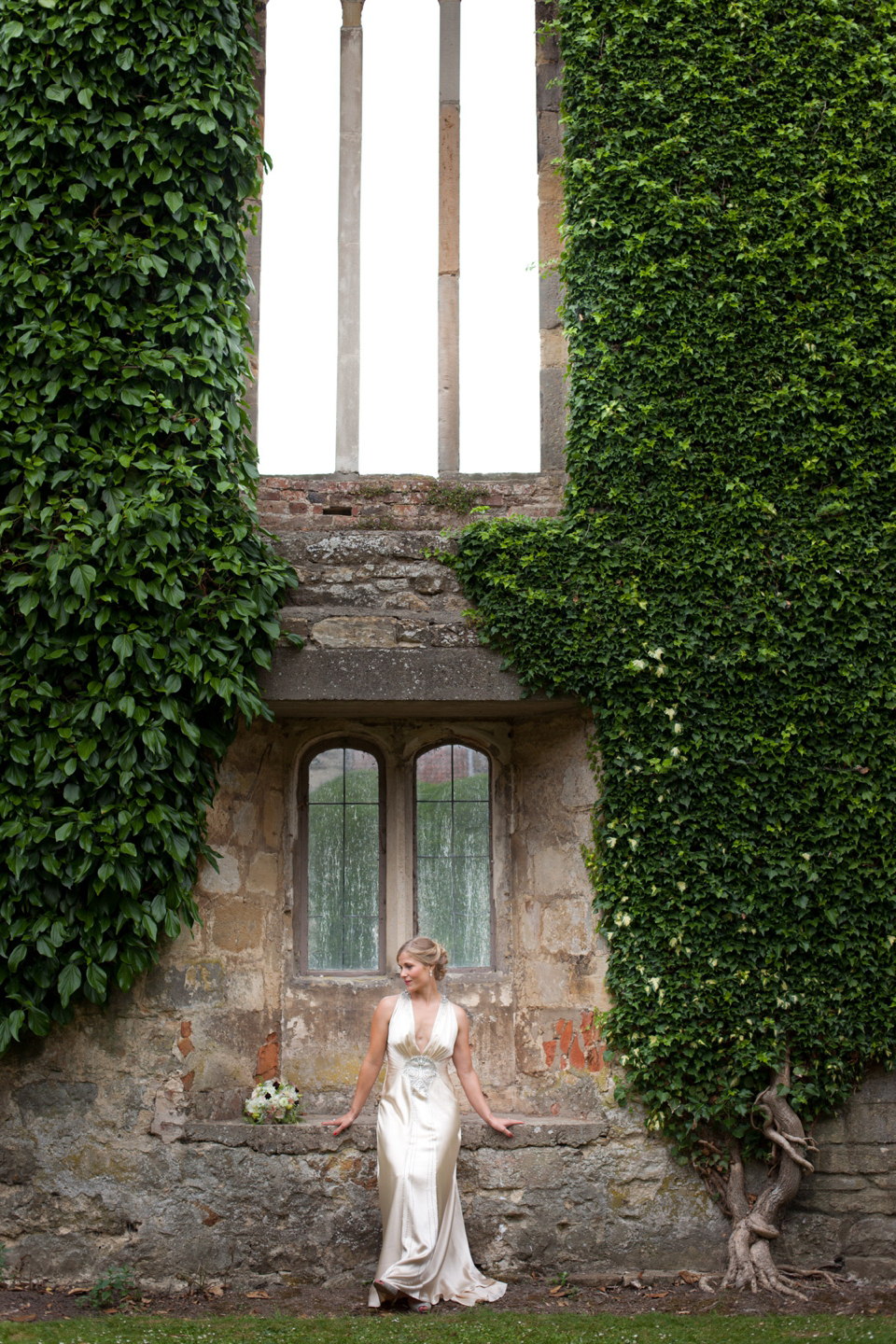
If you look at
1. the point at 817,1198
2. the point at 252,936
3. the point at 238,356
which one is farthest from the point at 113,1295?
the point at 238,356

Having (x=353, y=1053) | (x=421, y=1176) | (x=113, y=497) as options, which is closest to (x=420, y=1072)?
(x=421, y=1176)

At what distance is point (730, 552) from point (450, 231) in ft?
8.37

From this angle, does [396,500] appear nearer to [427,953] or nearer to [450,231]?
[450,231]

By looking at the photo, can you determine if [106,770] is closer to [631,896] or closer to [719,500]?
[631,896]

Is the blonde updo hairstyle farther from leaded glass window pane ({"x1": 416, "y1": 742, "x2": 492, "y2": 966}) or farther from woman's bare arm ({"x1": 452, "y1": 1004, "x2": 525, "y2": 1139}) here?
leaded glass window pane ({"x1": 416, "y1": 742, "x2": 492, "y2": 966})

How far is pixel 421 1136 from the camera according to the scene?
4617mm

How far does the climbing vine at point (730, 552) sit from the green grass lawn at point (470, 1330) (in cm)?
65

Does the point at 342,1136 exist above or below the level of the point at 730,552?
below

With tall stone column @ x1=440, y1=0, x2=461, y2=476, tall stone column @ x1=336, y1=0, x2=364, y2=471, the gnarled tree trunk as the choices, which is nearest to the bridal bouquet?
the gnarled tree trunk

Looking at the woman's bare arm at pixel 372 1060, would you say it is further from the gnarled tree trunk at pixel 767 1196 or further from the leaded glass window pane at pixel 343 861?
the gnarled tree trunk at pixel 767 1196

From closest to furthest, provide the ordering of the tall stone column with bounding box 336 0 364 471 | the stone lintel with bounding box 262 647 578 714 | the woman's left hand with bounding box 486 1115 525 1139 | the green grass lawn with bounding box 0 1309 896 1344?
the green grass lawn with bounding box 0 1309 896 1344 → the woman's left hand with bounding box 486 1115 525 1139 → the stone lintel with bounding box 262 647 578 714 → the tall stone column with bounding box 336 0 364 471

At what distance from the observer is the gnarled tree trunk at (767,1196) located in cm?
479

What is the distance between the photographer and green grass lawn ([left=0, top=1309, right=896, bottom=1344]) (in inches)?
161

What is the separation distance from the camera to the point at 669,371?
5477 mm
